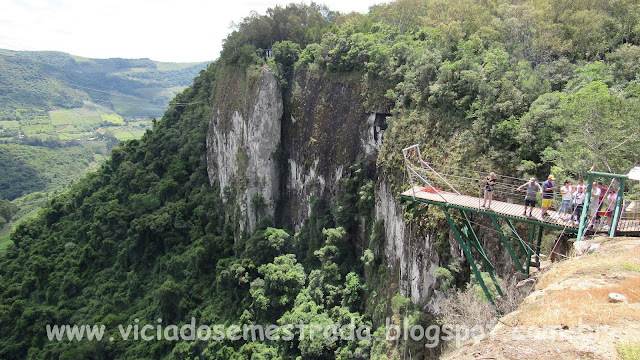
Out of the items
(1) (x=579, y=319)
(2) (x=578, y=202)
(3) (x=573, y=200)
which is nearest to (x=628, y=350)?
(1) (x=579, y=319)

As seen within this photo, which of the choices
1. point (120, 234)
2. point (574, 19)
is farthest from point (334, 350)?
point (120, 234)

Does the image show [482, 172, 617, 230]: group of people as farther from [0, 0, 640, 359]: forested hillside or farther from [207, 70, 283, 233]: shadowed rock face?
[207, 70, 283, 233]: shadowed rock face

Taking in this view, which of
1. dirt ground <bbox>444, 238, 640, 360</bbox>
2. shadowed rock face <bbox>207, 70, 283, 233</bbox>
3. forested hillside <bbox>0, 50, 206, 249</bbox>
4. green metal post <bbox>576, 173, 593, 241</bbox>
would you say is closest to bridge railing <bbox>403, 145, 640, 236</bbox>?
green metal post <bbox>576, 173, 593, 241</bbox>

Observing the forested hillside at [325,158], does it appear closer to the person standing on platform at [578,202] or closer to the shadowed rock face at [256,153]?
the shadowed rock face at [256,153]

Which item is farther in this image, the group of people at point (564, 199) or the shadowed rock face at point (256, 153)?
the shadowed rock face at point (256, 153)

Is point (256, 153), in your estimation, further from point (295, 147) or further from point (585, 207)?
point (585, 207)

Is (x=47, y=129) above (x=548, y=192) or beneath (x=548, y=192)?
beneath

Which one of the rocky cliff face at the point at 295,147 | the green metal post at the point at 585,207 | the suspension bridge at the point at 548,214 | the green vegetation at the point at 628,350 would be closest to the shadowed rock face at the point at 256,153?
the rocky cliff face at the point at 295,147

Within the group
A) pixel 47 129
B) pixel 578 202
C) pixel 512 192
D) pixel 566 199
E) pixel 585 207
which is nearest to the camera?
pixel 585 207
